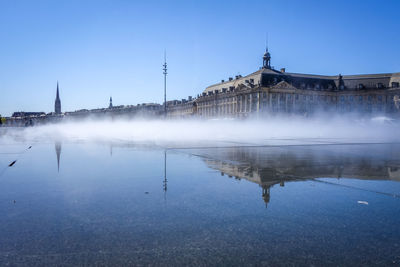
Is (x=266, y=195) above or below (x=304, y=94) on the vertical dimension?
below

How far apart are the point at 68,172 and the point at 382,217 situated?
6.14 m

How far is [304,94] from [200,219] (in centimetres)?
8829

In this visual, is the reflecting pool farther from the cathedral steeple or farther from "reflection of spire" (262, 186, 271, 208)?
the cathedral steeple

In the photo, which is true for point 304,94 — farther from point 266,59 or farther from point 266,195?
point 266,195

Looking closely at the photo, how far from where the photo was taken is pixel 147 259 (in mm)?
2629

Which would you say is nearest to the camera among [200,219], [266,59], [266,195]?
[200,219]

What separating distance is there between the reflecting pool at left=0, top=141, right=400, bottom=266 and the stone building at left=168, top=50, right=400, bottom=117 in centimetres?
7609

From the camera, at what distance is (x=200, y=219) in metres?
3.59

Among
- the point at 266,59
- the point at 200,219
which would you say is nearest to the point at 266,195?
the point at 200,219

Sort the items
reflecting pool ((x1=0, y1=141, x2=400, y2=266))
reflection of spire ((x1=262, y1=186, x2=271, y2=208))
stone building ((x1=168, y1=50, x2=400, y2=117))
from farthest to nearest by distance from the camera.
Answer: stone building ((x1=168, y1=50, x2=400, y2=117)) → reflection of spire ((x1=262, y1=186, x2=271, y2=208)) → reflecting pool ((x1=0, y1=141, x2=400, y2=266))

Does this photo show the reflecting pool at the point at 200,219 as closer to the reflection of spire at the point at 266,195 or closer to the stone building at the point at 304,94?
the reflection of spire at the point at 266,195

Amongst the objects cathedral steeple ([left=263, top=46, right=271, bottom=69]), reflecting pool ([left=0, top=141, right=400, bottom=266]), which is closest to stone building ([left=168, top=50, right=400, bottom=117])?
cathedral steeple ([left=263, top=46, right=271, bottom=69])

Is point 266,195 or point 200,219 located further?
point 266,195

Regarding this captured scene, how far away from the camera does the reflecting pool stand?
269cm
